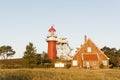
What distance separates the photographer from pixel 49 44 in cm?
8262

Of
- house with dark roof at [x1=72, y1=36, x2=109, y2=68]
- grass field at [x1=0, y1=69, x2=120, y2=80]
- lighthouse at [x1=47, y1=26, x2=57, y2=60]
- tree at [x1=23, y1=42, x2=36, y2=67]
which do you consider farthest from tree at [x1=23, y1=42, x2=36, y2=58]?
grass field at [x1=0, y1=69, x2=120, y2=80]

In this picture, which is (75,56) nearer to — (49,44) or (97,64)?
(97,64)

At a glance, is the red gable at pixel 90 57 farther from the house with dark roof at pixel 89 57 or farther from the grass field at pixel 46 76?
the grass field at pixel 46 76

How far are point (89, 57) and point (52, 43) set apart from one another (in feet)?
50.4

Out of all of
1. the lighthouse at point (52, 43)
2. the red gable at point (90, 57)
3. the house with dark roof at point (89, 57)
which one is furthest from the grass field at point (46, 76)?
the lighthouse at point (52, 43)

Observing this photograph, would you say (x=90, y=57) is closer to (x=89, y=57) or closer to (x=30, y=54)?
(x=89, y=57)

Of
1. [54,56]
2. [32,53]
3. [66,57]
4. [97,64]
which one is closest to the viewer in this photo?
[32,53]

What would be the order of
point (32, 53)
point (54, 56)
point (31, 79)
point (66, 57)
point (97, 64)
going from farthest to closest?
1. point (66, 57)
2. point (54, 56)
3. point (97, 64)
4. point (32, 53)
5. point (31, 79)

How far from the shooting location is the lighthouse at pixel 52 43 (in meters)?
81.4

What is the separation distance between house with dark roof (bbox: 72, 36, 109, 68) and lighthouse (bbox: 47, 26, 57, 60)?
1143 centimetres

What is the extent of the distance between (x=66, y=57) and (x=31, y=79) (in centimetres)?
7429

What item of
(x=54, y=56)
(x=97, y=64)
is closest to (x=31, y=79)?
(x=97, y=64)

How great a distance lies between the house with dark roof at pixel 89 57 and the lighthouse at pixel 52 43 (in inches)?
450

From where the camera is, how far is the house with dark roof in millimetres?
69562
